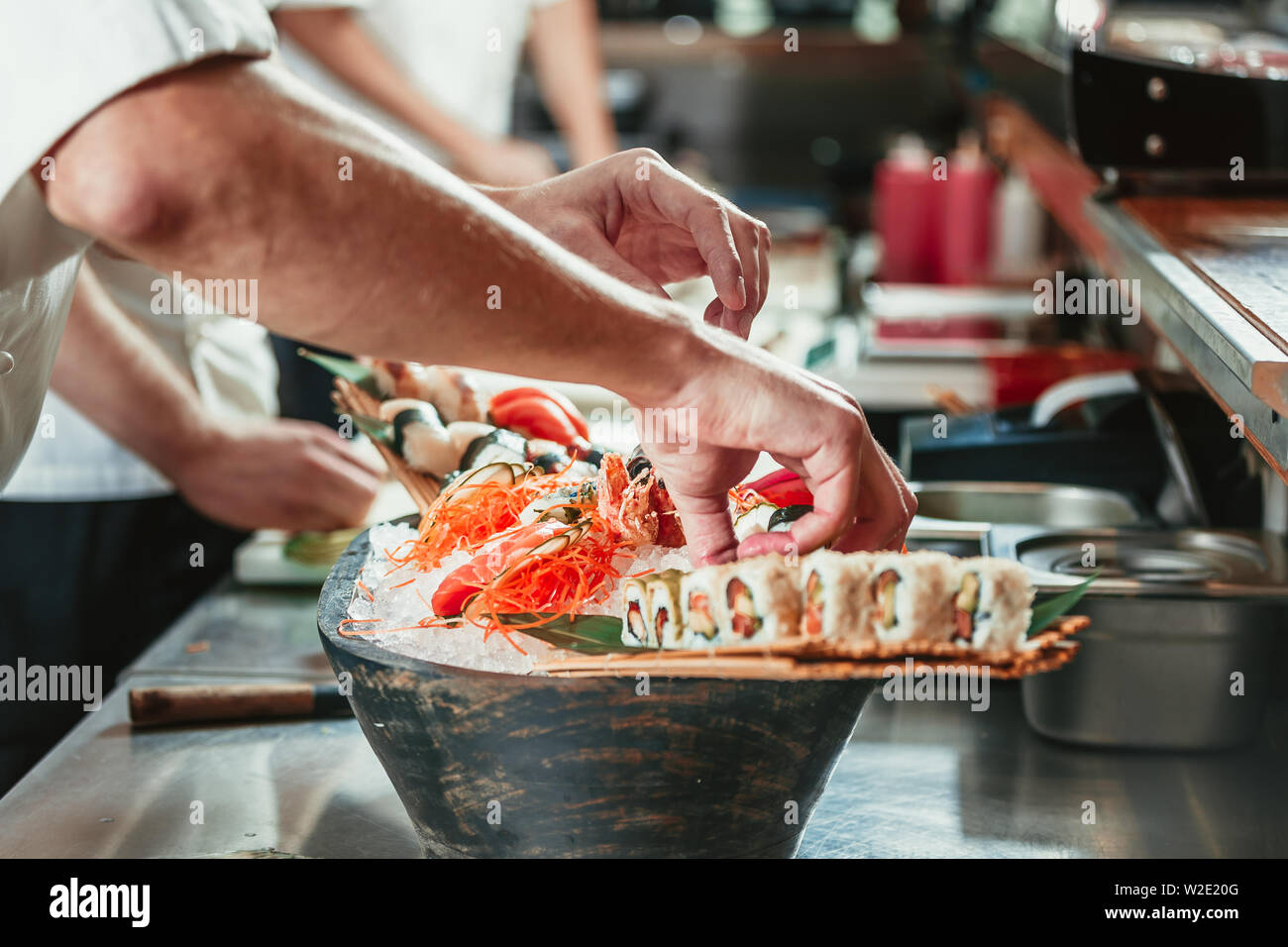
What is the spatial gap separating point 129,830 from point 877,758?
0.72 meters

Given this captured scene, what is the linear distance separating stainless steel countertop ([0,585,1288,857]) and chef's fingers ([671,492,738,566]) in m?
0.31

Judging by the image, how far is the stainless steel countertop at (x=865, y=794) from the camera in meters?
1.10

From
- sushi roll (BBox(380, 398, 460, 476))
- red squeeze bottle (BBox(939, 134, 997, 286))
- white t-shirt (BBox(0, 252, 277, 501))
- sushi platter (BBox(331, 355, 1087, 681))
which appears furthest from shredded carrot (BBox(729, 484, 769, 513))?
red squeeze bottle (BBox(939, 134, 997, 286))

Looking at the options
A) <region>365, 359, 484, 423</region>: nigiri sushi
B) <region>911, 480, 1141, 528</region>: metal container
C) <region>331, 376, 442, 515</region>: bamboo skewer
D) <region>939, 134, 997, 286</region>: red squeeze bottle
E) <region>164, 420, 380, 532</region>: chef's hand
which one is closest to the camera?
<region>331, 376, 442, 515</region>: bamboo skewer

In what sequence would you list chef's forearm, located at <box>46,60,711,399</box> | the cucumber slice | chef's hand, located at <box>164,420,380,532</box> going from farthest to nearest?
1. chef's hand, located at <box>164,420,380,532</box>
2. the cucumber slice
3. chef's forearm, located at <box>46,60,711,399</box>

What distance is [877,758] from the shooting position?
127 centimetres

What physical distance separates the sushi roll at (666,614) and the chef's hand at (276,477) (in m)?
1.09

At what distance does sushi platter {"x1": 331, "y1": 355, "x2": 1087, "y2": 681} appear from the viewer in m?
0.75

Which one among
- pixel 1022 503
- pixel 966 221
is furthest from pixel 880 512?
pixel 966 221

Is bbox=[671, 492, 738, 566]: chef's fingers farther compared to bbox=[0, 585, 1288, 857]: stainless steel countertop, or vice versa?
bbox=[0, 585, 1288, 857]: stainless steel countertop

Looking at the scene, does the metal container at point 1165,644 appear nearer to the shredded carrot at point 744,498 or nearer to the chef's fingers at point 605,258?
the shredded carrot at point 744,498

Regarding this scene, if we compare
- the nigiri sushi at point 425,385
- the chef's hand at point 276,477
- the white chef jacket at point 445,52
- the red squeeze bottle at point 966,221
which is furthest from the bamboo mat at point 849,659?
the red squeeze bottle at point 966,221

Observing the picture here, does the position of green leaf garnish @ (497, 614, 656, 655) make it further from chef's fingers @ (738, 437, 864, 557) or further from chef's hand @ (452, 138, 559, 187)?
chef's hand @ (452, 138, 559, 187)

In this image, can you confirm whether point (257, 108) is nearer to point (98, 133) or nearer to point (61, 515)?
point (98, 133)
